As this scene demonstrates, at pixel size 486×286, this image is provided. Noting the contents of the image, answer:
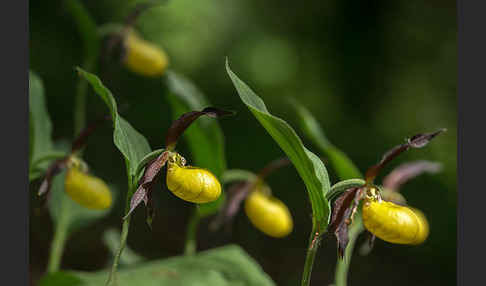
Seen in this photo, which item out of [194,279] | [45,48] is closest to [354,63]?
[45,48]

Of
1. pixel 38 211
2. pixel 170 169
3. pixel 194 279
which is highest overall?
pixel 170 169

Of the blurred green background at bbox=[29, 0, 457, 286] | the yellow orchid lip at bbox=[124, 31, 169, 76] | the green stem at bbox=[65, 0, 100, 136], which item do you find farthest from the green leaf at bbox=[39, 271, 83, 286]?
the blurred green background at bbox=[29, 0, 457, 286]

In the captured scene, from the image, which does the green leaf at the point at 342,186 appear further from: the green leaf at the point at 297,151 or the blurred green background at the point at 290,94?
the blurred green background at the point at 290,94

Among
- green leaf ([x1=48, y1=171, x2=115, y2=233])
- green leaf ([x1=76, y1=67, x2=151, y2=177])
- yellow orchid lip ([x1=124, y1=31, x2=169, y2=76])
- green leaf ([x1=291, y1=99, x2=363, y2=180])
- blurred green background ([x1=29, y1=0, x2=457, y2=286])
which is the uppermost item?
green leaf ([x1=76, y1=67, x2=151, y2=177])

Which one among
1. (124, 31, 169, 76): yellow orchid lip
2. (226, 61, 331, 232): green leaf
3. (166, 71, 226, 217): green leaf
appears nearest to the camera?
(226, 61, 331, 232): green leaf

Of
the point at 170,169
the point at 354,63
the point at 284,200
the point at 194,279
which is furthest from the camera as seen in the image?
the point at 354,63

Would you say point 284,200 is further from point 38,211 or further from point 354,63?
point 38,211

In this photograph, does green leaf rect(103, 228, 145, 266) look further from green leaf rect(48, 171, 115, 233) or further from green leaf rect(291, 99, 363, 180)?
green leaf rect(291, 99, 363, 180)
